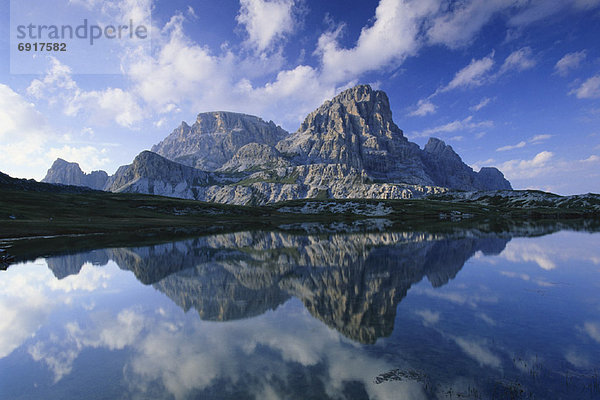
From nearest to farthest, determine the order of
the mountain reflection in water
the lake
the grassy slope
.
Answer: the lake → the mountain reflection in water → the grassy slope

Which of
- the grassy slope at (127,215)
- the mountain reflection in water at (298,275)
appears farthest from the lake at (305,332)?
the grassy slope at (127,215)

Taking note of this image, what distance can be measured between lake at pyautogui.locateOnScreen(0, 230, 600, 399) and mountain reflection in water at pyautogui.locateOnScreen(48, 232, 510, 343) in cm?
23

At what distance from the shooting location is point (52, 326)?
20047 millimetres

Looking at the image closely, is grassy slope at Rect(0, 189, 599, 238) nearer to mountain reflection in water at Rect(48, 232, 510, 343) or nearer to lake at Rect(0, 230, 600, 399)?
mountain reflection in water at Rect(48, 232, 510, 343)

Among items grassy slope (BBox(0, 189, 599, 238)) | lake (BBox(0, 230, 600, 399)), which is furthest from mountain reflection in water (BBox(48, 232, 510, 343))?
grassy slope (BBox(0, 189, 599, 238))

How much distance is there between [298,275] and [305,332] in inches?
590

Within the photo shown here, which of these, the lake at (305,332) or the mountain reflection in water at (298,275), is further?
the mountain reflection in water at (298,275)

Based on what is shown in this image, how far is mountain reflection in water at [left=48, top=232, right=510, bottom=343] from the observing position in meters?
21.4

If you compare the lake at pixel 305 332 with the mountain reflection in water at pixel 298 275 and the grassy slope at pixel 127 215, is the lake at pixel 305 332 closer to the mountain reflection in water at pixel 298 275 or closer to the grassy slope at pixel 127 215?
the mountain reflection in water at pixel 298 275

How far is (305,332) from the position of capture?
17688 mm

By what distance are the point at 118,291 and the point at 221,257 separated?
55.0ft

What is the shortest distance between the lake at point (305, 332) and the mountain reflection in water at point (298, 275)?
227 mm

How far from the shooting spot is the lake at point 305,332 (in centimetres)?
1218

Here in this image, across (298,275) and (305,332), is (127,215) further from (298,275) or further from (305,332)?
(305,332)
